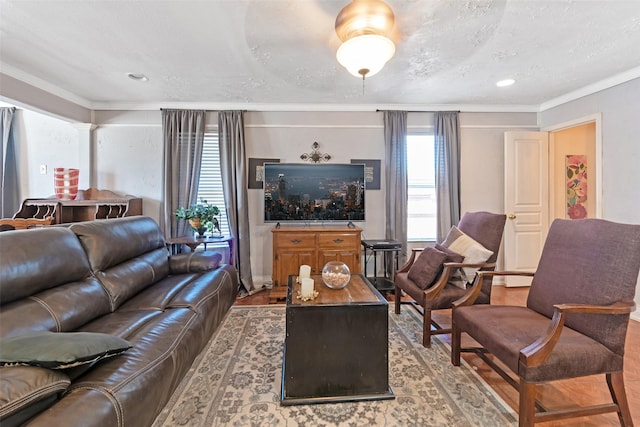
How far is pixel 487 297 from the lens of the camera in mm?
2443

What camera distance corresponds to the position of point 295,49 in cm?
254

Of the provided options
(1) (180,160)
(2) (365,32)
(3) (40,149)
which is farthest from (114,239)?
(3) (40,149)

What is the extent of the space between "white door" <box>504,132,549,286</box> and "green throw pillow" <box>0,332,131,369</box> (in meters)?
4.59

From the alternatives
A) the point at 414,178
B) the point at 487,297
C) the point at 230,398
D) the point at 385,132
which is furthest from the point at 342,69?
the point at 230,398

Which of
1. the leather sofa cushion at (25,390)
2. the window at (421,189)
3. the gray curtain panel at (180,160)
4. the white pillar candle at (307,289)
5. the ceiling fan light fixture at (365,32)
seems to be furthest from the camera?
the window at (421,189)

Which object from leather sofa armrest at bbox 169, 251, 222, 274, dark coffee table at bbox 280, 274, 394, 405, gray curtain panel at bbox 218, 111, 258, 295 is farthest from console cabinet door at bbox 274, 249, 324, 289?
dark coffee table at bbox 280, 274, 394, 405

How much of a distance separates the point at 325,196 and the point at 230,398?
8.33ft

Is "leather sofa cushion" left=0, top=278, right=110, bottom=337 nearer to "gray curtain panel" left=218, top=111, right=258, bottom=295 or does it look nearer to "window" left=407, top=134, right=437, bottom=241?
"gray curtain panel" left=218, top=111, right=258, bottom=295

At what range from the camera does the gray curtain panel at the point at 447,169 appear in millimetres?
4086

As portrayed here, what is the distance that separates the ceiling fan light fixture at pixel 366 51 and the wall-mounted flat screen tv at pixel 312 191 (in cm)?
192

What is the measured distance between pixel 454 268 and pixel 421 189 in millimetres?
1950

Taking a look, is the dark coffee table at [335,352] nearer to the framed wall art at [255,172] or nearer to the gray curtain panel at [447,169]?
the framed wall art at [255,172]

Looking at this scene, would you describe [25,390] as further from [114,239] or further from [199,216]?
[199,216]

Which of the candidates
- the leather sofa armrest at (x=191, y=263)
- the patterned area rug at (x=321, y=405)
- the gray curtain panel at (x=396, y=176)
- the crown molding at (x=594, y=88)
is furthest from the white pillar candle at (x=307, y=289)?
the crown molding at (x=594, y=88)
